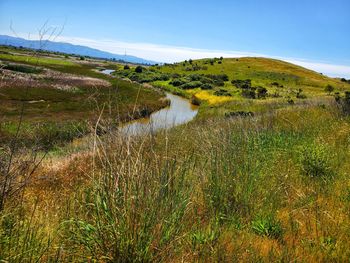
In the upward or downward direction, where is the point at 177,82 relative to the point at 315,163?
downward

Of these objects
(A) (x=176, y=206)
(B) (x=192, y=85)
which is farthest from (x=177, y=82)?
(A) (x=176, y=206)

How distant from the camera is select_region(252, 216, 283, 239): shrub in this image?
15.8ft

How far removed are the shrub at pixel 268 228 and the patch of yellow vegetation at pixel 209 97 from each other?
125 ft

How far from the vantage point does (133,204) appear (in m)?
3.65

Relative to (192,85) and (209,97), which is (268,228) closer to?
(209,97)

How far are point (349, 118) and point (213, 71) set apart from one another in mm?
70974

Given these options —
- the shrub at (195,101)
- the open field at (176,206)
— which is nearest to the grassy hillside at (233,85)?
the shrub at (195,101)

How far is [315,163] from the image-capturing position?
23.7 feet

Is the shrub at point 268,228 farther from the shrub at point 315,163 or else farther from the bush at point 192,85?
the bush at point 192,85

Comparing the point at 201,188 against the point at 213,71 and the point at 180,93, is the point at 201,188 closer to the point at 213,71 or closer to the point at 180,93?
the point at 180,93

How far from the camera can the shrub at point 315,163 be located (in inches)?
282

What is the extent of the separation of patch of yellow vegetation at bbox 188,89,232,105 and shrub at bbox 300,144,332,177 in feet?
116

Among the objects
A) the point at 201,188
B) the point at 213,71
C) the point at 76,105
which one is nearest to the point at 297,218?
the point at 201,188

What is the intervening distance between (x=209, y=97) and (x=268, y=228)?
4487 centimetres
